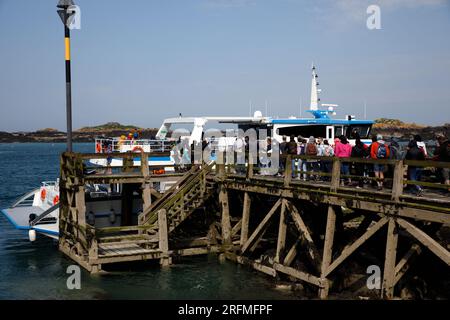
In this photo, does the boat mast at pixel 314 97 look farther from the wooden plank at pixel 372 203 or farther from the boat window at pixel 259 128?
the wooden plank at pixel 372 203

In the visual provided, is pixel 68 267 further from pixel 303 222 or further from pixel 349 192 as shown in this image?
pixel 349 192

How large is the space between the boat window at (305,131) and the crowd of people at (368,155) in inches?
104

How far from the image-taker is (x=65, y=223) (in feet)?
62.8

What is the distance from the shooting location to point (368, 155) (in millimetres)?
15000

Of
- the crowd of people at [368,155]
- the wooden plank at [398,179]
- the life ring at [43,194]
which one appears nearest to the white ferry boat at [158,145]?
the life ring at [43,194]

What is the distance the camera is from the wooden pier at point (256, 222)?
489 inches

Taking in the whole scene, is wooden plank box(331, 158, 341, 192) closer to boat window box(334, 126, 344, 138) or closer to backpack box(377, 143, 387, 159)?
backpack box(377, 143, 387, 159)

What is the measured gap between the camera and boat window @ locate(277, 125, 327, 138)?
2234 cm

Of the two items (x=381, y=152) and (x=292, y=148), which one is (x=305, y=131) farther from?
(x=381, y=152)

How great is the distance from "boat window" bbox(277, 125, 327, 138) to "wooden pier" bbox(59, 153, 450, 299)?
3660 mm

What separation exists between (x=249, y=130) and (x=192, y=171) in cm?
446

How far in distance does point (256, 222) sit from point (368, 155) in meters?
6.09

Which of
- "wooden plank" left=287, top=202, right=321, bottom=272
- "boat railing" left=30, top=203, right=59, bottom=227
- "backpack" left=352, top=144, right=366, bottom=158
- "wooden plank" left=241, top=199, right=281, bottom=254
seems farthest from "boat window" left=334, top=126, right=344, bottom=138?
"boat railing" left=30, top=203, right=59, bottom=227
